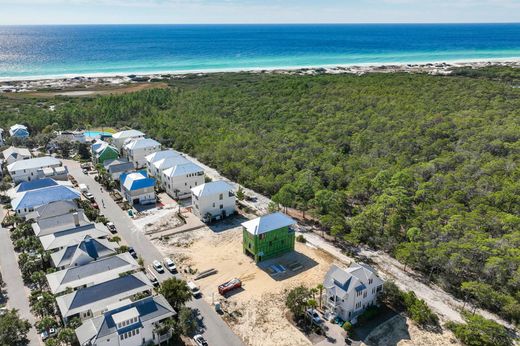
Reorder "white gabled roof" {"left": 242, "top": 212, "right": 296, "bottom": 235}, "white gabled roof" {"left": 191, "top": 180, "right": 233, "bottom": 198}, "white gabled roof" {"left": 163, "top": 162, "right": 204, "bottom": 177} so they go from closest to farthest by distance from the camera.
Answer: "white gabled roof" {"left": 242, "top": 212, "right": 296, "bottom": 235}, "white gabled roof" {"left": 191, "top": 180, "right": 233, "bottom": 198}, "white gabled roof" {"left": 163, "top": 162, "right": 204, "bottom": 177}

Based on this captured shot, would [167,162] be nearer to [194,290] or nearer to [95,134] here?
[194,290]

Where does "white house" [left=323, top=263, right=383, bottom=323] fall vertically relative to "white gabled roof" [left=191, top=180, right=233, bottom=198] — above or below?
below

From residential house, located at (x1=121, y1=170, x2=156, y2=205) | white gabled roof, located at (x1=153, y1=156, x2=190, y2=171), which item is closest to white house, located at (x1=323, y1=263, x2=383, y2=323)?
residential house, located at (x1=121, y1=170, x2=156, y2=205)

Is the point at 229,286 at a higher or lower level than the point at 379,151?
lower

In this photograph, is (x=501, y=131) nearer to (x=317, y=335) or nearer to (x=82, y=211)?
(x=317, y=335)

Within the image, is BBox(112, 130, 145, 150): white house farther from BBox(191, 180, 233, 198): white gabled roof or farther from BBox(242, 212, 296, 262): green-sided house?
BBox(242, 212, 296, 262): green-sided house

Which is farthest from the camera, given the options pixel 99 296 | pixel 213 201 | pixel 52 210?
pixel 213 201

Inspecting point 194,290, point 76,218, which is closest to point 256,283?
point 194,290
